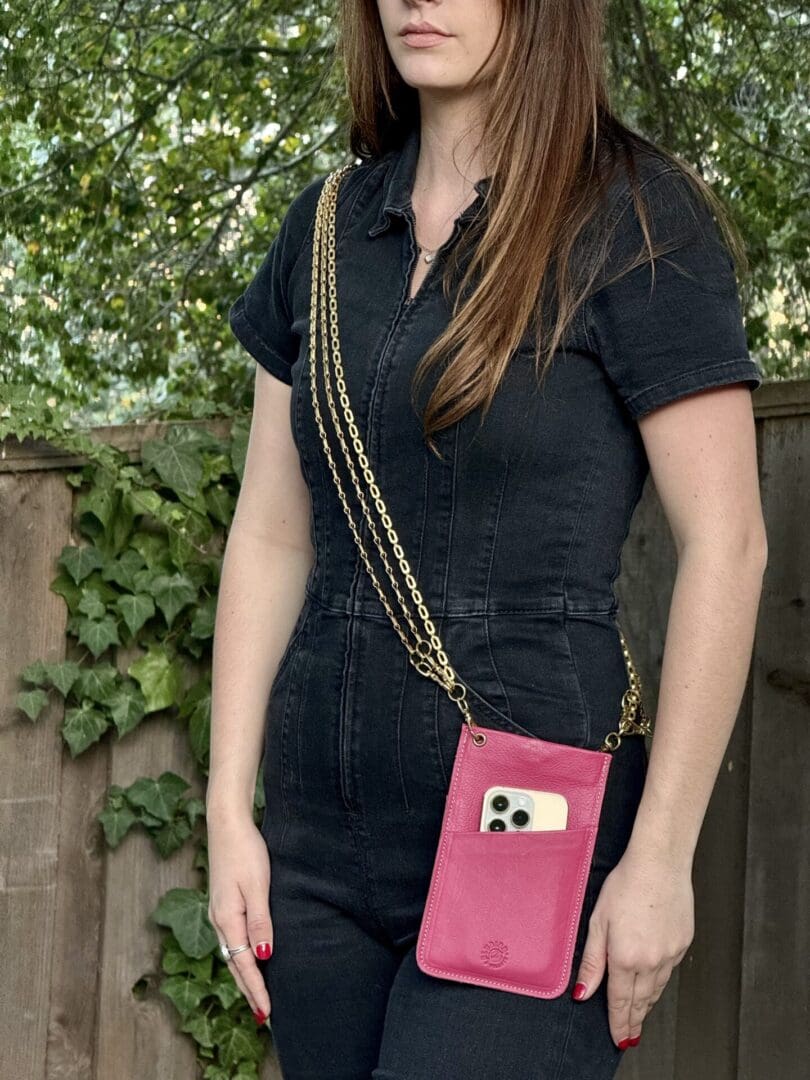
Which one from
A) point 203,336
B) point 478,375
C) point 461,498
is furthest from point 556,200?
point 203,336

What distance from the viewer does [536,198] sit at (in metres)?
1.48

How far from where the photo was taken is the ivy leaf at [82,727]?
2551 mm

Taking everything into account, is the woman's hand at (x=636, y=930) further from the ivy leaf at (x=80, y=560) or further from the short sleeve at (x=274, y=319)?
the ivy leaf at (x=80, y=560)

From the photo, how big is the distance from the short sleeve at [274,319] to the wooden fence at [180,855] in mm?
855

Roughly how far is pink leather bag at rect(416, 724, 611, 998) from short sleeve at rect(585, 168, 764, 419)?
36cm

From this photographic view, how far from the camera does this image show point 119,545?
2.60 metres

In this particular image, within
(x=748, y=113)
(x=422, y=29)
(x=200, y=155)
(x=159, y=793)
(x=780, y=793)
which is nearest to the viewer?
(x=422, y=29)

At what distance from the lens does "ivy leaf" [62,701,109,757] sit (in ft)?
8.37

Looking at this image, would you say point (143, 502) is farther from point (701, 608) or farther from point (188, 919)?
point (701, 608)

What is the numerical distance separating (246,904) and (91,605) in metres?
1.09

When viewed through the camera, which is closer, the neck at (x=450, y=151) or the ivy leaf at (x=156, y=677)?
the neck at (x=450, y=151)

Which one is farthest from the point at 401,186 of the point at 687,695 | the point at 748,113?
the point at 748,113

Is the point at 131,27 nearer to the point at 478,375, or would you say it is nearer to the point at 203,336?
the point at 203,336

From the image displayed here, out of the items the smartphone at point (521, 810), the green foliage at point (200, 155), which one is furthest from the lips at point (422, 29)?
the green foliage at point (200, 155)
